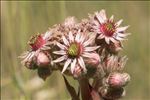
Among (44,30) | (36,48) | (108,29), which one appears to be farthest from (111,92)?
(44,30)

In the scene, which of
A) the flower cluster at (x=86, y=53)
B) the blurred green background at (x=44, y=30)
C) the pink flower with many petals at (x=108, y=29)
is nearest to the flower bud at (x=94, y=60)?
the flower cluster at (x=86, y=53)

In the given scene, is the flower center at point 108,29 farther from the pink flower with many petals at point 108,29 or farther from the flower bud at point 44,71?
the flower bud at point 44,71

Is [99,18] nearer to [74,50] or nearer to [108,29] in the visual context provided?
[108,29]

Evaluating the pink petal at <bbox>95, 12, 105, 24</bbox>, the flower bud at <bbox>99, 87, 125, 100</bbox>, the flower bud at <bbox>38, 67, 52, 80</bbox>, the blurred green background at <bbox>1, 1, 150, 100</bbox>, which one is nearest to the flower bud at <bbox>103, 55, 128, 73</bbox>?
the flower bud at <bbox>99, 87, 125, 100</bbox>

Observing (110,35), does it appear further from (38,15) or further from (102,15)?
(38,15)

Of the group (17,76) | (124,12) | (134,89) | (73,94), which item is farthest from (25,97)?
(124,12)

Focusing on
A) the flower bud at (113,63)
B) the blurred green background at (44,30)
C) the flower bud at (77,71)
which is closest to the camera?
the flower bud at (77,71)

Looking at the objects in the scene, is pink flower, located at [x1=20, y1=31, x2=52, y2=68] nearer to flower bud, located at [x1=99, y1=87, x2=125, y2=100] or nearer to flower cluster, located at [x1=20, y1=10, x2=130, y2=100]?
flower cluster, located at [x1=20, y1=10, x2=130, y2=100]
